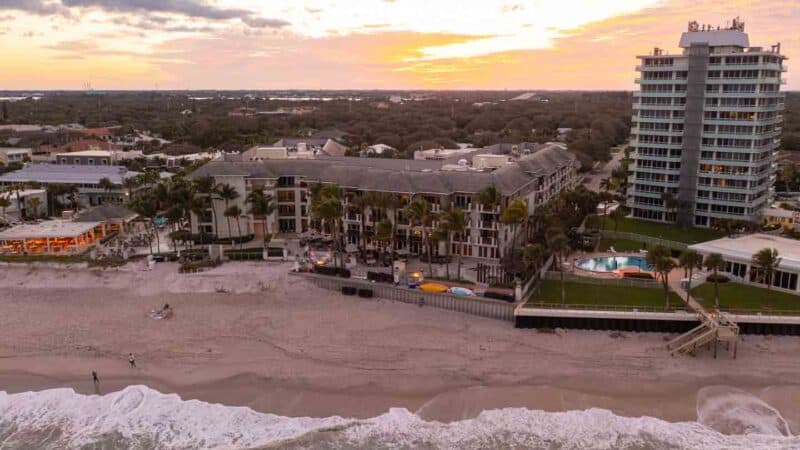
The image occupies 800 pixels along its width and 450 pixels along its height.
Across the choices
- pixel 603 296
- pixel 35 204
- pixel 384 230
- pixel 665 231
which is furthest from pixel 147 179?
pixel 665 231

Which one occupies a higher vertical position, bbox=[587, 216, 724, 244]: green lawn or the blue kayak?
bbox=[587, 216, 724, 244]: green lawn

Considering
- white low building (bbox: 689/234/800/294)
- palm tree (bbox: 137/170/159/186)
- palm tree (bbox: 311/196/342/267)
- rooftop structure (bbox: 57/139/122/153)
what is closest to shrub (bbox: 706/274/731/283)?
white low building (bbox: 689/234/800/294)

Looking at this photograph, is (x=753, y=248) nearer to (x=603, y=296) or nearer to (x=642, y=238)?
(x=642, y=238)

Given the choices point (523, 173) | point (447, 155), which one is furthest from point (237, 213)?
point (447, 155)

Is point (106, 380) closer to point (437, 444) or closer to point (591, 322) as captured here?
point (437, 444)

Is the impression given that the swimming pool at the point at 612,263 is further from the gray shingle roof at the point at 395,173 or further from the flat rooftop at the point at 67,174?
the flat rooftop at the point at 67,174

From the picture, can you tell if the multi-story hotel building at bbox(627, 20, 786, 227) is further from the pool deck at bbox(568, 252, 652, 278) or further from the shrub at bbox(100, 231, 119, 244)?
the shrub at bbox(100, 231, 119, 244)
